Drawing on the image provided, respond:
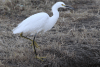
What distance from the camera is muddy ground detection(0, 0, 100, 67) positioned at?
399 centimetres

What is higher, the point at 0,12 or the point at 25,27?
the point at 0,12

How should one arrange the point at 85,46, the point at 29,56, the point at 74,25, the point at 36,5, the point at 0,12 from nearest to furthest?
the point at 29,56, the point at 85,46, the point at 74,25, the point at 0,12, the point at 36,5

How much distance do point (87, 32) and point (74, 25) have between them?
0.76 m

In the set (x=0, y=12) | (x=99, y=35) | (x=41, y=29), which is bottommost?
(x=99, y=35)

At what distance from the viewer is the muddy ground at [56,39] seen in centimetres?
399

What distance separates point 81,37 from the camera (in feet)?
16.8

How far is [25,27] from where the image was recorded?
3.95m

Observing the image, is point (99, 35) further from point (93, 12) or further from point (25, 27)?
point (25, 27)

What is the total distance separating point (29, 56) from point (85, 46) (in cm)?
169

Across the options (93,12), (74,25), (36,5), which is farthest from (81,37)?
→ (36,5)

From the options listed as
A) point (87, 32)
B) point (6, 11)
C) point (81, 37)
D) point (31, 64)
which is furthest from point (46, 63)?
point (6, 11)

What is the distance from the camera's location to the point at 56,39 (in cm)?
509

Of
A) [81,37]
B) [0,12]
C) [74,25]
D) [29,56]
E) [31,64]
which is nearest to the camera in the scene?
[31,64]

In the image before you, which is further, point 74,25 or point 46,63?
point 74,25
